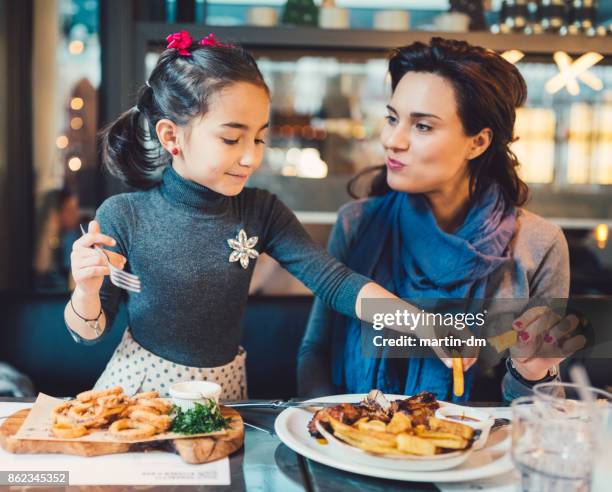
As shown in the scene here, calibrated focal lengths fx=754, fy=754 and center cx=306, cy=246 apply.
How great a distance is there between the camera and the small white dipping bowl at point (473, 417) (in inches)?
44.7

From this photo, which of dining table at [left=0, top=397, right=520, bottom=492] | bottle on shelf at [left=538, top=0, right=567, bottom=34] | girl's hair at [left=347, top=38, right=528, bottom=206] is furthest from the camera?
bottle on shelf at [left=538, top=0, right=567, bottom=34]

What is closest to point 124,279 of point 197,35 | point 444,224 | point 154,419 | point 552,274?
point 154,419

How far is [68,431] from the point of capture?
109 cm

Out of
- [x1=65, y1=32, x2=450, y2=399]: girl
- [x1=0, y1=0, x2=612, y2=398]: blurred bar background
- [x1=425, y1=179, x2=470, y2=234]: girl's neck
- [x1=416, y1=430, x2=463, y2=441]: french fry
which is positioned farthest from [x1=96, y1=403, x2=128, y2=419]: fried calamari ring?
[x1=0, y1=0, x2=612, y2=398]: blurred bar background

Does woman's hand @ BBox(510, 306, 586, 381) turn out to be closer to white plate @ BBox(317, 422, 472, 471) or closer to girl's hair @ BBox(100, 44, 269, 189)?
white plate @ BBox(317, 422, 472, 471)

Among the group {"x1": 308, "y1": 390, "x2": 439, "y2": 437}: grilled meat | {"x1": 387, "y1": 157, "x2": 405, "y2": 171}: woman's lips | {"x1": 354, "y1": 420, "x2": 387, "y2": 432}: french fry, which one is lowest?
{"x1": 308, "y1": 390, "x2": 439, "y2": 437}: grilled meat

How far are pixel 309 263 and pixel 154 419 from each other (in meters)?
0.54

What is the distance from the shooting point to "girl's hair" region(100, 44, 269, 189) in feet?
4.72

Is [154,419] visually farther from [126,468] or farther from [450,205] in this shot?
[450,205]

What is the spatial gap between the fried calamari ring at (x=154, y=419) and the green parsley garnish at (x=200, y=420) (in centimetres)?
1

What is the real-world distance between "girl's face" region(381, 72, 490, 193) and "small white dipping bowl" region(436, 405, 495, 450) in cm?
57

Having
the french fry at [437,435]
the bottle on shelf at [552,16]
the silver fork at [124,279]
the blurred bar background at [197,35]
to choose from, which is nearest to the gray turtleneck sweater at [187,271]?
the silver fork at [124,279]

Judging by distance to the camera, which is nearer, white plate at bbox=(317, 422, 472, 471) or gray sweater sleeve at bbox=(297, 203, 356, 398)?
white plate at bbox=(317, 422, 472, 471)

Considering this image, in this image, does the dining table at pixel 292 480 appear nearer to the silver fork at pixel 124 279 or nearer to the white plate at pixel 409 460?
the white plate at pixel 409 460
